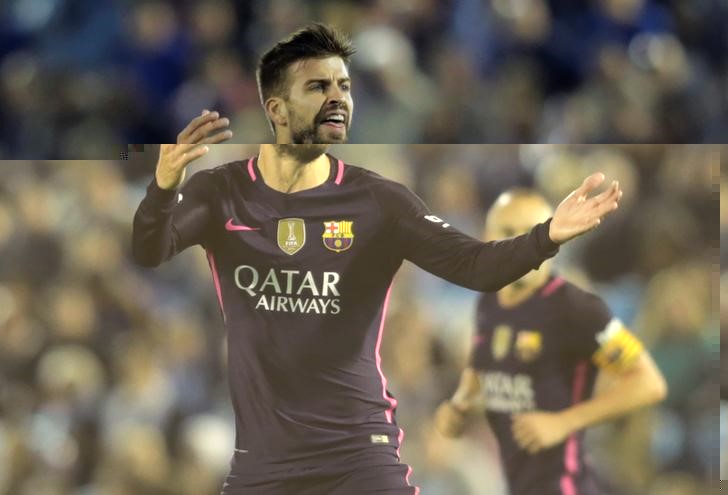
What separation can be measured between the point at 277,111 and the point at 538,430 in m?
0.94

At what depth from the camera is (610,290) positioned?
2424 mm

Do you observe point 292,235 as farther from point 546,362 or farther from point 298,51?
point 546,362

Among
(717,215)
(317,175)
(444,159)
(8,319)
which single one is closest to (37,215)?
(8,319)

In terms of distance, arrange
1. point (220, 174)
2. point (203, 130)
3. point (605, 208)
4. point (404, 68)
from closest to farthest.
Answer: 1. point (605, 208)
2. point (203, 130)
3. point (220, 174)
4. point (404, 68)

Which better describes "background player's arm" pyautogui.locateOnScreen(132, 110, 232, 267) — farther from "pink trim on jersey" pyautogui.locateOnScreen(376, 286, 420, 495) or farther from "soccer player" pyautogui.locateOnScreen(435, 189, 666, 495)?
"soccer player" pyautogui.locateOnScreen(435, 189, 666, 495)

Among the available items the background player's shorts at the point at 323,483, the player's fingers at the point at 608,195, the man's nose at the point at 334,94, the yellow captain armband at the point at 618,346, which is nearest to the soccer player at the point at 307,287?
the background player's shorts at the point at 323,483

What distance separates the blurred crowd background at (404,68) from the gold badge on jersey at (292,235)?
42 cm

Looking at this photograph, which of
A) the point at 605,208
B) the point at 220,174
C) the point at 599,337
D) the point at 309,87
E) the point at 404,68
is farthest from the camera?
the point at 404,68

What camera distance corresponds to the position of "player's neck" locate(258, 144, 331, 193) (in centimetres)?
231

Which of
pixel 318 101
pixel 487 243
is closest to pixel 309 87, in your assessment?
pixel 318 101

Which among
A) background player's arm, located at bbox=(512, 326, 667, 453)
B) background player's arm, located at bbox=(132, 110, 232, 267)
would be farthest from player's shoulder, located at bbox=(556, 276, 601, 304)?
background player's arm, located at bbox=(132, 110, 232, 267)

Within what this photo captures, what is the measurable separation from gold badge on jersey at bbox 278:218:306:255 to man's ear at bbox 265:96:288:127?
0.69 feet

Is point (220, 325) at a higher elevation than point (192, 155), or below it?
below

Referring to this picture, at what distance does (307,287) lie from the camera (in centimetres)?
228
